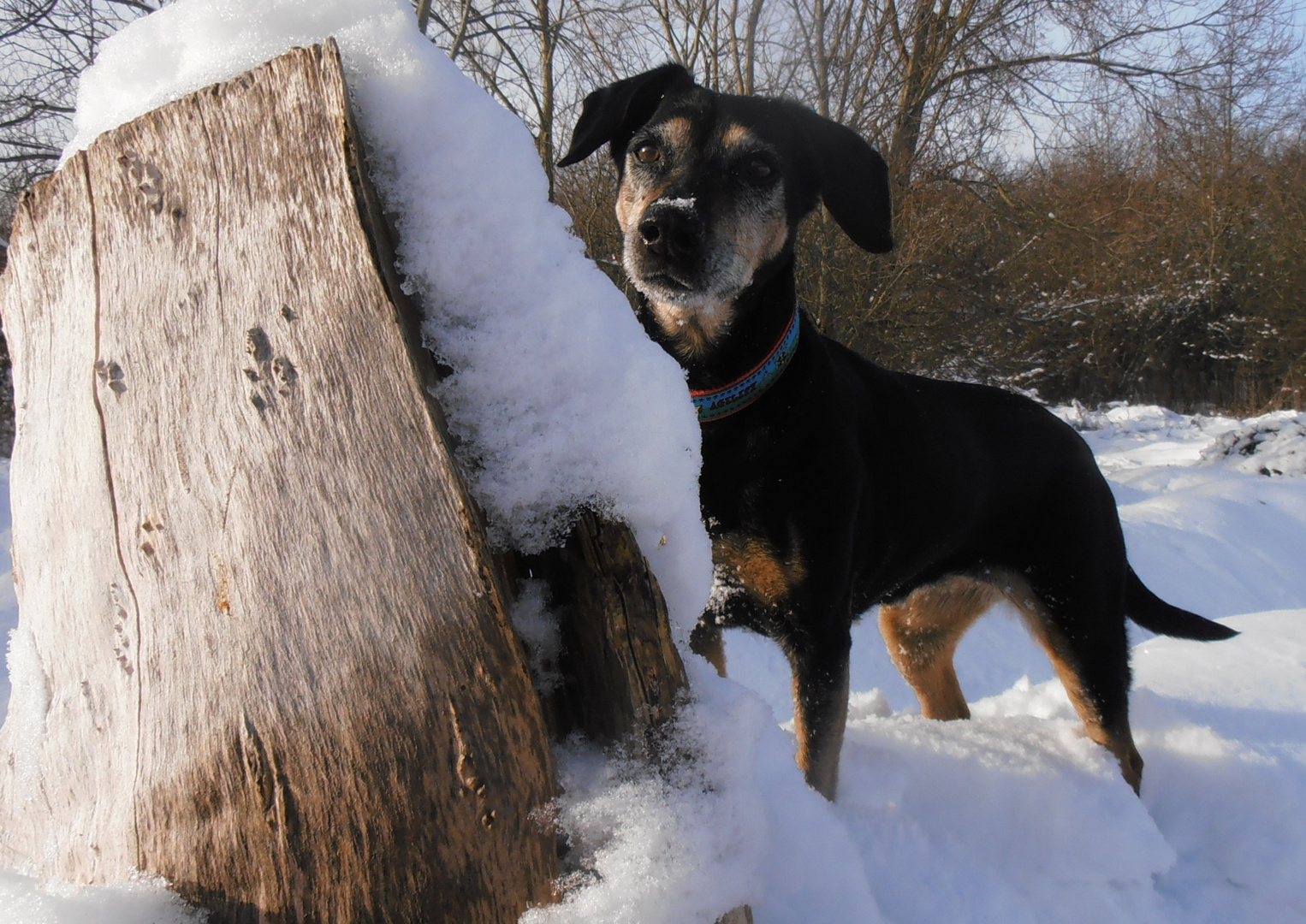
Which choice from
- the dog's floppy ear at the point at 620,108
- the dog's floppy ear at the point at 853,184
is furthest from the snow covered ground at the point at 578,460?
the dog's floppy ear at the point at 853,184

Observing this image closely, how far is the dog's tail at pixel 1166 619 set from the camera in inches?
114

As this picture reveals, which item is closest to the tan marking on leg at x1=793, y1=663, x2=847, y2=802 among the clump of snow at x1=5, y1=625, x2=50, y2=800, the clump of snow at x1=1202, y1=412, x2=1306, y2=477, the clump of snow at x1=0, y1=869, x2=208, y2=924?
the clump of snow at x1=0, y1=869, x2=208, y2=924

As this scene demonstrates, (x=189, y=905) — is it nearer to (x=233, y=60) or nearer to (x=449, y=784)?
(x=449, y=784)

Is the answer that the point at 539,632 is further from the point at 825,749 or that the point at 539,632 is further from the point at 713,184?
the point at 713,184

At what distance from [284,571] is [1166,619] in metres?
3.16

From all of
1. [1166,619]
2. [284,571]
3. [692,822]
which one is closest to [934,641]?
[1166,619]

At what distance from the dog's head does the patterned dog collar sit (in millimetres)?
197

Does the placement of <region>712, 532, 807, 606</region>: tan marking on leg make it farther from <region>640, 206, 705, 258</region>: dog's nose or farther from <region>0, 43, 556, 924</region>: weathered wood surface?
<region>0, 43, 556, 924</region>: weathered wood surface

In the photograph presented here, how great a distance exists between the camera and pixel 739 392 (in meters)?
2.19

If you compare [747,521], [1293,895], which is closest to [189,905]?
[747,521]

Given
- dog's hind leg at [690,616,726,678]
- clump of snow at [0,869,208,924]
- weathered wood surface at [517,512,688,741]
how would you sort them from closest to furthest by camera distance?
clump of snow at [0,869,208,924]
weathered wood surface at [517,512,688,741]
dog's hind leg at [690,616,726,678]

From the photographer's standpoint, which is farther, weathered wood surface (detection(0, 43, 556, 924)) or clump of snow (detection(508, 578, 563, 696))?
clump of snow (detection(508, 578, 563, 696))

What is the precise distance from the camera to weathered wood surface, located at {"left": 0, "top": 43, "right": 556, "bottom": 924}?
90cm

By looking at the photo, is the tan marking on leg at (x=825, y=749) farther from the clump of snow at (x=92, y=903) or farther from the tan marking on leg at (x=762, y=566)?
the clump of snow at (x=92, y=903)
